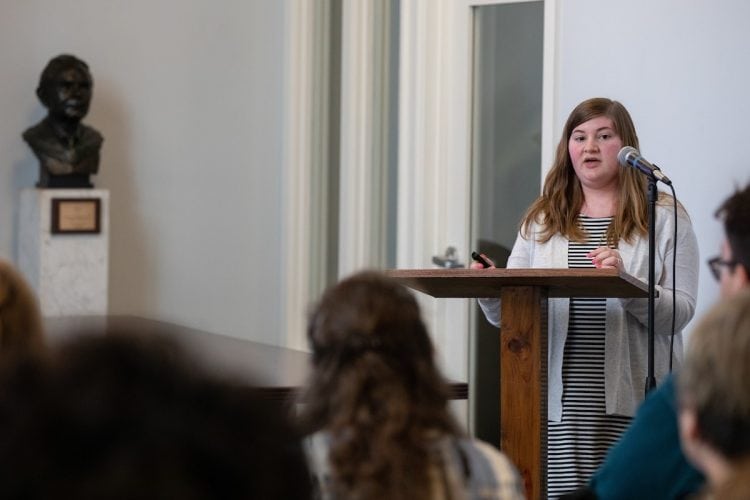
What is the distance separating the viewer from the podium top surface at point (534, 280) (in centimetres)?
316

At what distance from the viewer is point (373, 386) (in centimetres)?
181

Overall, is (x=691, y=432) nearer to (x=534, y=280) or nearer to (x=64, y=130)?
(x=534, y=280)

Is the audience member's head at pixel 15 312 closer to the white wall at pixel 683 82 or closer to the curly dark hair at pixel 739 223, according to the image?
the curly dark hair at pixel 739 223

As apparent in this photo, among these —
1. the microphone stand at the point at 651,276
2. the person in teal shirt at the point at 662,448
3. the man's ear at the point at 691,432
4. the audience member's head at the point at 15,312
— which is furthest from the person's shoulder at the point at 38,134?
the man's ear at the point at 691,432

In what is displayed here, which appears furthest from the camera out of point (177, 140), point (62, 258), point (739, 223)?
point (177, 140)

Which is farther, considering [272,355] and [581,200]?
[272,355]

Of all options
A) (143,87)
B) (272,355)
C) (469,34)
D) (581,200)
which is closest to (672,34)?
(469,34)

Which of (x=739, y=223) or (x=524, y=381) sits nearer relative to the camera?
(x=739, y=223)

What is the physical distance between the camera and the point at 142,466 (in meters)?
0.67

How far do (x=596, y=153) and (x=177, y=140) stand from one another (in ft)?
11.3

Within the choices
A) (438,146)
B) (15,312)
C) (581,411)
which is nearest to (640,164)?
(581,411)

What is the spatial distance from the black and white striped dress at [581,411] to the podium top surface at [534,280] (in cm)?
31

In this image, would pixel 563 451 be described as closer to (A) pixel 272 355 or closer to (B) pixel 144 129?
(A) pixel 272 355

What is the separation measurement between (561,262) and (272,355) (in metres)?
1.10
